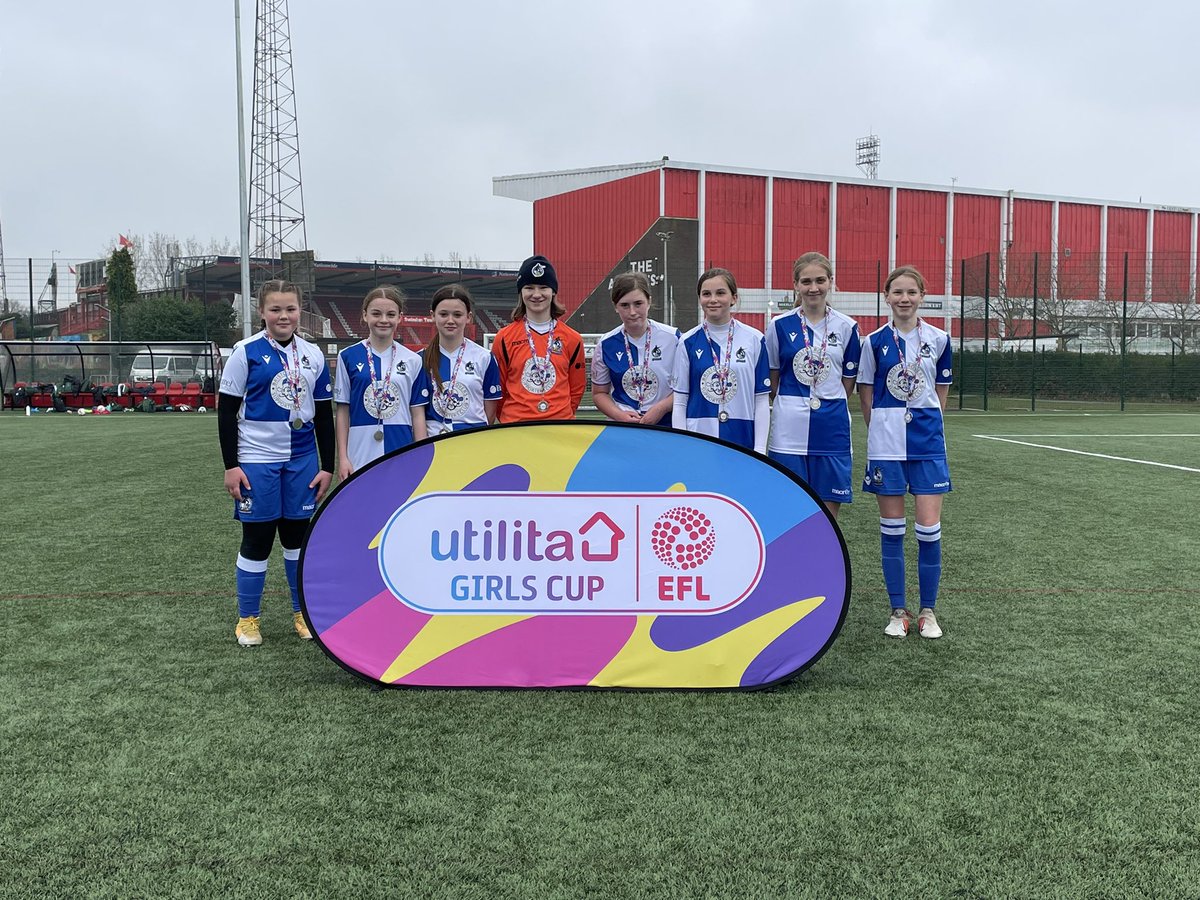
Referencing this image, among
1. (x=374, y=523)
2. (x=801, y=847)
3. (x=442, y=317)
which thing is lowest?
(x=801, y=847)

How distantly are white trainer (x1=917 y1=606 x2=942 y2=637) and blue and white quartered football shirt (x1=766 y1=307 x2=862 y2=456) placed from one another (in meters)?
0.82

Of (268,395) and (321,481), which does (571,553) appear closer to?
(321,481)

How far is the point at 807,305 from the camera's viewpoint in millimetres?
3992

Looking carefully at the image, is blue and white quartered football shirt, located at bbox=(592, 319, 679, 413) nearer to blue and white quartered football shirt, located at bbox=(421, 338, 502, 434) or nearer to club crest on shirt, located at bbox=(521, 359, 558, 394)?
club crest on shirt, located at bbox=(521, 359, 558, 394)

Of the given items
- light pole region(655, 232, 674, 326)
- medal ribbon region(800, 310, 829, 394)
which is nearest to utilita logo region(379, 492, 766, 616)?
medal ribbon region(800, 310, 829, 394)

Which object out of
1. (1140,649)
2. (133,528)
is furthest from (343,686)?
(133,528)

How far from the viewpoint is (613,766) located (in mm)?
2656

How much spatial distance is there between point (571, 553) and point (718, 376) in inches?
47.3

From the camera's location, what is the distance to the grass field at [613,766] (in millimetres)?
2107

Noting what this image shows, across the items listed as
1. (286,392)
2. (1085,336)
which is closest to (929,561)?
(286,392)

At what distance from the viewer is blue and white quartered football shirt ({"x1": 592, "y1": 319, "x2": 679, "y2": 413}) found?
4.20 metres

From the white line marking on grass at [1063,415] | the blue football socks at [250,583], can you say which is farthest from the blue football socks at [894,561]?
the white line marking on grass at [1063,415]

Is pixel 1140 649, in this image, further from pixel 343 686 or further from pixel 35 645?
pixel 35 645

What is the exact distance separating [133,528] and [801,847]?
6036mm
